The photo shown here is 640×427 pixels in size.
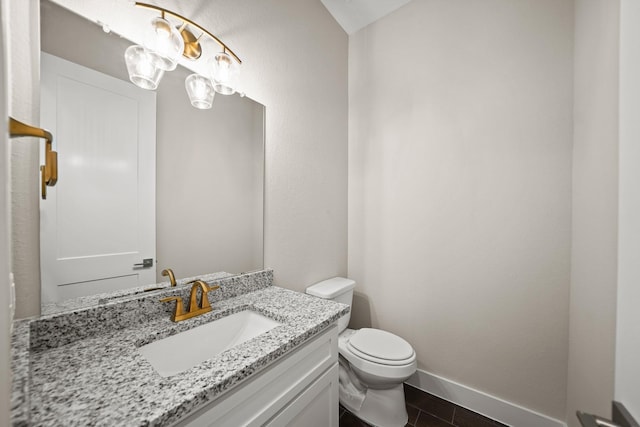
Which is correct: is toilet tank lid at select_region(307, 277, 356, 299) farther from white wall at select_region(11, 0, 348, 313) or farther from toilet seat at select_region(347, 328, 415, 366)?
toilet seat at select_region(347, 328, 415, 366)

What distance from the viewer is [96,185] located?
0.86 m

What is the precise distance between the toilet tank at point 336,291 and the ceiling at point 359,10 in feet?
6.86

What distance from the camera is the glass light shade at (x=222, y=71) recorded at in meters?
1.14

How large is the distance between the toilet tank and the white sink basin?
0.61m

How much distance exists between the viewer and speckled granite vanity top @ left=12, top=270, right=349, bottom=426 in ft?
1.63

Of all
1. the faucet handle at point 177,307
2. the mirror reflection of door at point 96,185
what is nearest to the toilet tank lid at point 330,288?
the faucet handle at point 177,307

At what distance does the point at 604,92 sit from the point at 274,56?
157 centimetres

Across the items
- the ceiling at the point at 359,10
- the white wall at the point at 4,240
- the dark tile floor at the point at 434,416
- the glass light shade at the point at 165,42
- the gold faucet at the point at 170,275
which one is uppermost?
the ceiling at the point at 359,10

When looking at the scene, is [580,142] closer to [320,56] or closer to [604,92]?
[604,92]

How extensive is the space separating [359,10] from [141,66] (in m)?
1.72

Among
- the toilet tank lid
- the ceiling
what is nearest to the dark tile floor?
the toilet tank lid

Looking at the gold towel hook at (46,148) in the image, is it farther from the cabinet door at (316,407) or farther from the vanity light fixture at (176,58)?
the cabinet door at (316,407)

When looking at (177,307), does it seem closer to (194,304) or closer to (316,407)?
(194,304)

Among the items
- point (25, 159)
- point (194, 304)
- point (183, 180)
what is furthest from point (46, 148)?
point (194, 304)
